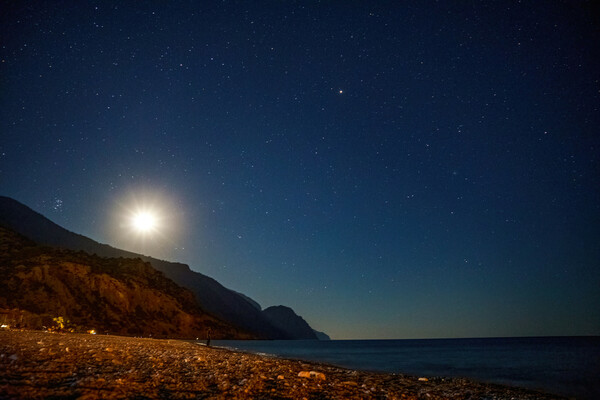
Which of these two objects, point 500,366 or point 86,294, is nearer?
point 500,366

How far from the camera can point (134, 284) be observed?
3829 inches

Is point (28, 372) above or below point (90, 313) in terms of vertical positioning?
above

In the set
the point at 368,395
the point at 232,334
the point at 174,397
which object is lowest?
the point at 232,334

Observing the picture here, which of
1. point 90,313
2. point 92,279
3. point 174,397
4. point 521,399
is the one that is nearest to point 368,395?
point 174,397

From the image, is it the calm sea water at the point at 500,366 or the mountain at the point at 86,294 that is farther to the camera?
the mountain at the point at 86,294

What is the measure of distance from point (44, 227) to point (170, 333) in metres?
127

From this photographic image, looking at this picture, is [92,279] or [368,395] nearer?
[368,395]

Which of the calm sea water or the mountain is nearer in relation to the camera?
the calm sea water

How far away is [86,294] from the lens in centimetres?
7800

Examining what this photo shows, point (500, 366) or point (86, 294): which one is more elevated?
point (86, 294)

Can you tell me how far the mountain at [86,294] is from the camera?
2495 inches

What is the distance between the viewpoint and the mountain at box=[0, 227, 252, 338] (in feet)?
208

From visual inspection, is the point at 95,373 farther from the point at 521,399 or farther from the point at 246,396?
the point at 521,399

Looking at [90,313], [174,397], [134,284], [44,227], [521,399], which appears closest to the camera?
[174,397]
